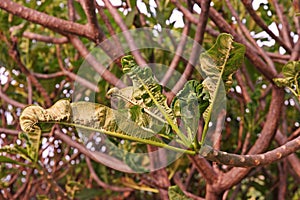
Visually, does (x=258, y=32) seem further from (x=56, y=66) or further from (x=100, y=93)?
(x=56, y=66)

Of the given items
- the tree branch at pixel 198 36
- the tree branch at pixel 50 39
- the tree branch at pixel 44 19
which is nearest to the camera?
the tree branch at pixel 198 36

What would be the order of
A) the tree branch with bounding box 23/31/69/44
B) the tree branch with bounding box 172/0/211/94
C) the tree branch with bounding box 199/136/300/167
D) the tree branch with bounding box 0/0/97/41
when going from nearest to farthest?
the tree branch with bounding box 199/136/300/167 → the tree branch with bounding box 172/0/211/94 → the tree branch with bounding box 0/0/97/41 → the tree branch with bounding box 23/31/69/44

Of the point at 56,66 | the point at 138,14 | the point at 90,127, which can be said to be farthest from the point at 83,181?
the point at 90,127

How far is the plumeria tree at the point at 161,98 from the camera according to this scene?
1.44 ft

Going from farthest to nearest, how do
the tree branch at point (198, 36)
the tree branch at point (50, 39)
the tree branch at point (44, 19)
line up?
the tree branch at point (50, 39) < the tree branch at point (44, 19) < the tree branch at point (198, 36)

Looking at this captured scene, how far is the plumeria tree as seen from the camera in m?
0.44

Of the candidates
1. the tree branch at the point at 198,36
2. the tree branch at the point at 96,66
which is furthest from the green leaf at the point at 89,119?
the tree branch at the point at 96,66

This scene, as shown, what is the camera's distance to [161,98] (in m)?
0.44

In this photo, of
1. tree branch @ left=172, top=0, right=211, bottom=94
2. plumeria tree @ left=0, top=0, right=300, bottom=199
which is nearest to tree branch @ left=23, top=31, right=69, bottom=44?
plumeria tree @ left=0, top=0, right=300, bottom=199

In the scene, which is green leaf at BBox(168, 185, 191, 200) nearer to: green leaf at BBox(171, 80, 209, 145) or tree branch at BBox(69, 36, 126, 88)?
green leaf at BBox(171, 80, 209, 145)

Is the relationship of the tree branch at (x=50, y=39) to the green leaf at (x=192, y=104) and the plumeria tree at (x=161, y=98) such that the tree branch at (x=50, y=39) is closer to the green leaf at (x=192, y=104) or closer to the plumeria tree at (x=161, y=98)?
the plumeria tree at (x=161, y=98)

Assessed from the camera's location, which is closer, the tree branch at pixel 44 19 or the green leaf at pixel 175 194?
the green leaf at pixel 175 194

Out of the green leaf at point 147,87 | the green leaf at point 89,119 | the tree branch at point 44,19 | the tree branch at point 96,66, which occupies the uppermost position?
the tree branch at point 44,19

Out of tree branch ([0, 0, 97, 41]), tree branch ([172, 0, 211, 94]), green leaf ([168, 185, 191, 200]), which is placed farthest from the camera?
tree branch ([0, 0, 97, 41])
